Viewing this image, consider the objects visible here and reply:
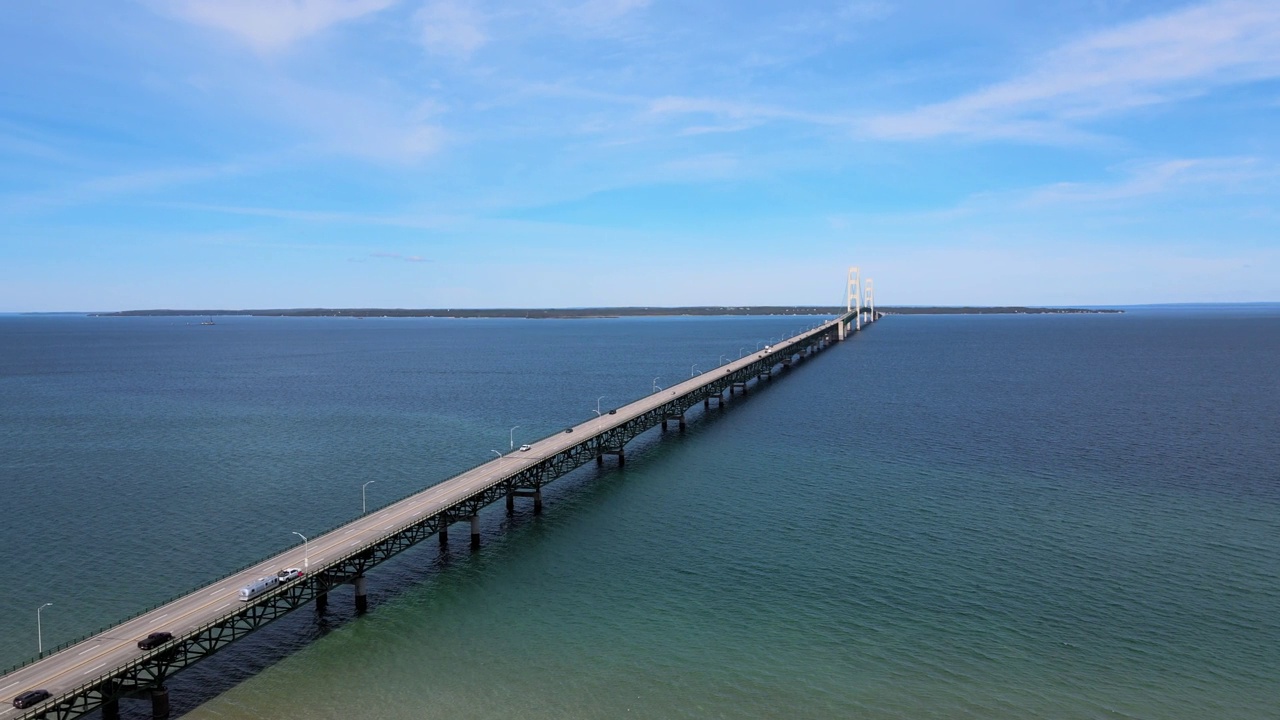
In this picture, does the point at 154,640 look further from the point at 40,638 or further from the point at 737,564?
the point at 737,564

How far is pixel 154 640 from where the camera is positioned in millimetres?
35938

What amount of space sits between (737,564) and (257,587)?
101 feet

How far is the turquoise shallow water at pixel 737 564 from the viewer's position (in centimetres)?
3794

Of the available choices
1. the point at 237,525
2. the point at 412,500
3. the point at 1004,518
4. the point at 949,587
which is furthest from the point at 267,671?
the point at 1004,518

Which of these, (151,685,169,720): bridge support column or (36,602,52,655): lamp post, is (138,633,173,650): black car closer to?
(151,685,169,720): bridge support column

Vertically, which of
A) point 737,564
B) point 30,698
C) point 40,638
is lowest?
point 737,564

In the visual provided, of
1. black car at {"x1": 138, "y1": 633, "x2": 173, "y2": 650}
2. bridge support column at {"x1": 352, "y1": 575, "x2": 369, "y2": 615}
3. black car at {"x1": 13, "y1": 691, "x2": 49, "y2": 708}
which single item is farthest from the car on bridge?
bridge support column at {"x1": 352, "y1": 575, "x2": 369, "y2": 615}

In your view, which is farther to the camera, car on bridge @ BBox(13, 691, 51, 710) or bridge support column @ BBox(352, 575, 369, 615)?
bridge support column @ BBox(352, 575, 369, 615)

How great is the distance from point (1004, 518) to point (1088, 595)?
14525 millimetres

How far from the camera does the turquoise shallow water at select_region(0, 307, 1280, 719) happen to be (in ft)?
124

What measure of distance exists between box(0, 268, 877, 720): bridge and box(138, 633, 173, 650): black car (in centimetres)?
17

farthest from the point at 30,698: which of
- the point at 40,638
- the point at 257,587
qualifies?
the point at 40,638

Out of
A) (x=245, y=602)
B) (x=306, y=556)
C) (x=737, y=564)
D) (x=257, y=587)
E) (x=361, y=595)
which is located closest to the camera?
(x=245, y=602)

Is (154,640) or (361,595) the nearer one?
(154,640)
